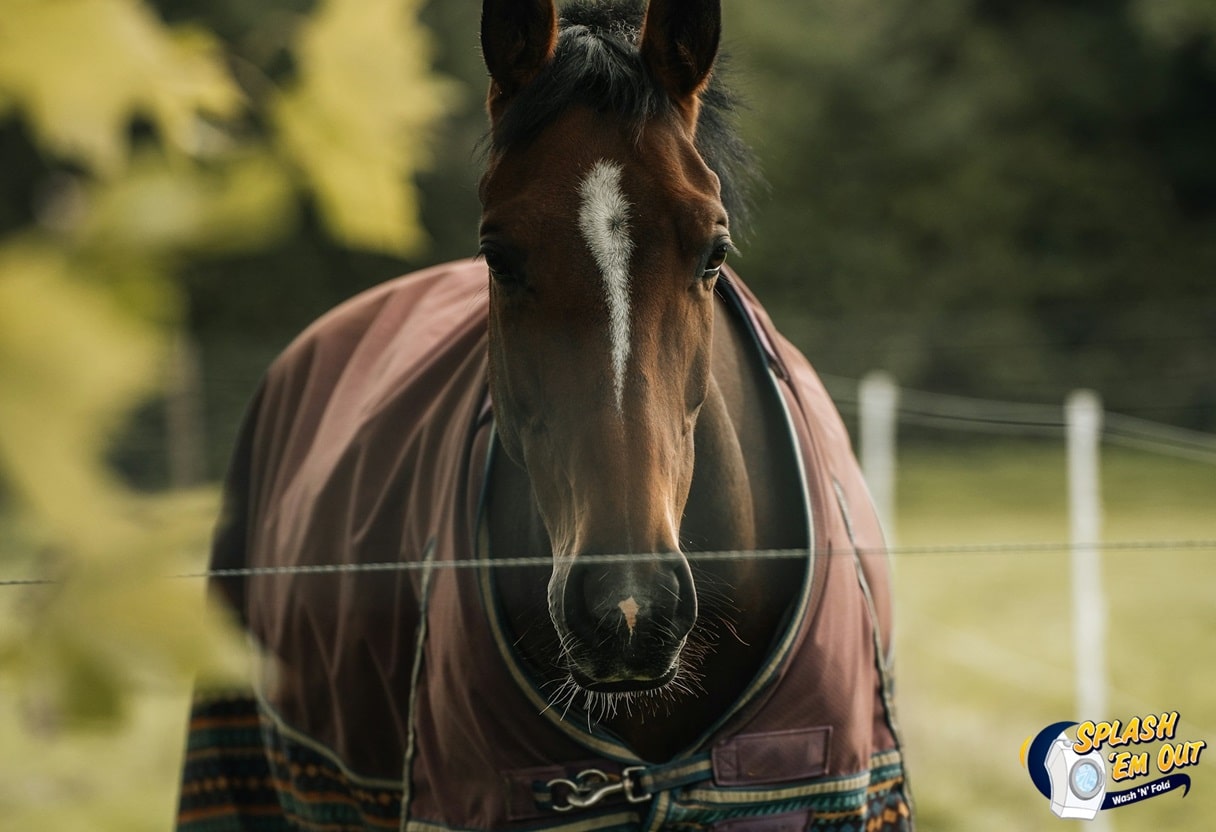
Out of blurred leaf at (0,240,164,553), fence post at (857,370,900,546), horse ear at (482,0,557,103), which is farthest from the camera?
fence post at (857,370,900,546)

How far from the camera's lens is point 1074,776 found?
173cm

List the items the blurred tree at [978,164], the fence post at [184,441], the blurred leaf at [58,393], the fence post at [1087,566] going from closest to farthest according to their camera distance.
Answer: the blurred leaf at [58,393], the fence post at [1087,566], the fence post at [184,441], the blurred tree at [978,164]

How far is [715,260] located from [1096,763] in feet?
2.83

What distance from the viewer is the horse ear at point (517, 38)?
5.53 ft

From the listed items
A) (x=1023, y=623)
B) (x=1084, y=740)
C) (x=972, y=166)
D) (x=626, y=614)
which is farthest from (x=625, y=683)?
(x=972, y=166)

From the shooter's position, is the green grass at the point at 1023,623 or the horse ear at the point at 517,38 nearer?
the horse ear at the point at 517,38

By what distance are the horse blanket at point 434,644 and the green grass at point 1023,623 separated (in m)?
0.70

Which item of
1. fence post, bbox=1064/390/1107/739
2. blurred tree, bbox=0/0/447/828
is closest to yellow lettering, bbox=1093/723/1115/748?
blurred tree, bbox=0/0/447/828

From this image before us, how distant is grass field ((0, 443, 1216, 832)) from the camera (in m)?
3.78

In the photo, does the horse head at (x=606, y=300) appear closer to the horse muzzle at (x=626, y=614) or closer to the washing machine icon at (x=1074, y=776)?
the horse muzzle at (x=626, y=614)

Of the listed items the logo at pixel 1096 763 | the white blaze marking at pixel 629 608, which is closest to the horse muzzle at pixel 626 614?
the white blaze marking at pixel 629 608

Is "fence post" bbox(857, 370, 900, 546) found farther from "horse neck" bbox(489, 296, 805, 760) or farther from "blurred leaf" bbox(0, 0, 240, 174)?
"blurred leaf" bbox(0, 0, 240, 174)

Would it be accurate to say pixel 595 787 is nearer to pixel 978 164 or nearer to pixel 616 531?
pixel 616 531

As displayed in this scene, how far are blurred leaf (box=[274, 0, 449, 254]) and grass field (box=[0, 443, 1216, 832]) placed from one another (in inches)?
9.1
